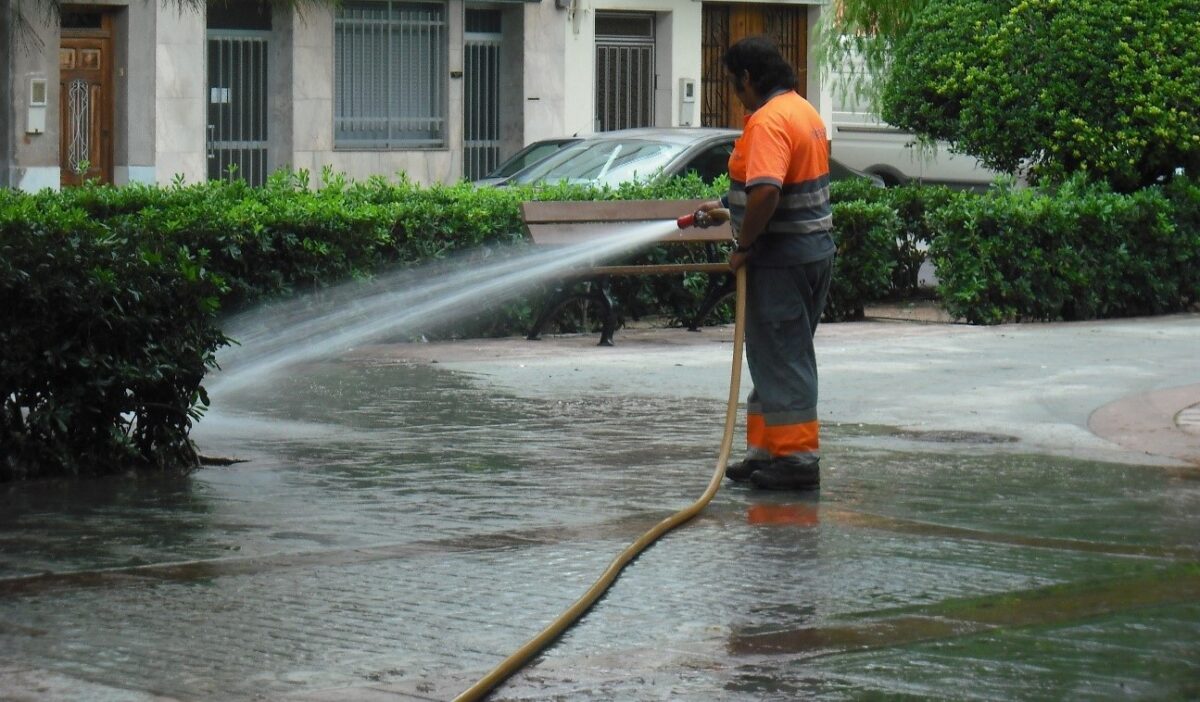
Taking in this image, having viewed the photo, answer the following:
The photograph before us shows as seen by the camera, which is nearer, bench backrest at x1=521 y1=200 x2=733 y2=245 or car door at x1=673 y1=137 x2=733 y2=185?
bench backrest at x1=521 y1=200 x2=733 y2=245

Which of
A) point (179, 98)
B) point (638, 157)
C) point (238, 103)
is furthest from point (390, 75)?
point (638, 157)

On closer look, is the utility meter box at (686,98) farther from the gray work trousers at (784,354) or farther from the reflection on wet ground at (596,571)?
the gray work trousers at (784,354)

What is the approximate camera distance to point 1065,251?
14.6 meters

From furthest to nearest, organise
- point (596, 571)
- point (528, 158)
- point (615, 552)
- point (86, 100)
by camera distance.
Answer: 1. point (86, 100)
2. point (528, 158)
3. point (615, 552)
4. point (596, 571)

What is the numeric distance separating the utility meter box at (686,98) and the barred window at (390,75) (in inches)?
158

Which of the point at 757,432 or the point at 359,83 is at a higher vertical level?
the point at 359,83

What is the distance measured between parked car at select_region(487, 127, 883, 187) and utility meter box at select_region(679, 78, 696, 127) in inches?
465

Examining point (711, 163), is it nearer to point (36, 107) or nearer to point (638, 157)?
point (638, 157)

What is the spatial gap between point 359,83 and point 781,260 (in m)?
18.5

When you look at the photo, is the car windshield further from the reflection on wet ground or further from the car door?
the reflection on wet ground

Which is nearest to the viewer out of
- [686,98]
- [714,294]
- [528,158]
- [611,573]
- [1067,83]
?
[611,573]

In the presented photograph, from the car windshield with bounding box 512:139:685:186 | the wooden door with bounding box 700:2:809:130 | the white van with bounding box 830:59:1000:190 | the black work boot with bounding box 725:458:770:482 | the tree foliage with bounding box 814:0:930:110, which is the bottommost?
the black work boot with bounding box 725:458:770:482

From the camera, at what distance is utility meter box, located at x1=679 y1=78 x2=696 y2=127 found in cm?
2903

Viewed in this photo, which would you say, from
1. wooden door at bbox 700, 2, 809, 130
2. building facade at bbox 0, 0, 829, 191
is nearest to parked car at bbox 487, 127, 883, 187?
building facade at bbox 0, 0, 829, 191
